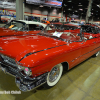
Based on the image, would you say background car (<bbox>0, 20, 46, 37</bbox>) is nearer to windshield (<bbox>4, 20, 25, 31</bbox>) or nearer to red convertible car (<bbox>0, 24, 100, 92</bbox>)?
windshield (<bbox>4, 20, 25, 31</bbox>)

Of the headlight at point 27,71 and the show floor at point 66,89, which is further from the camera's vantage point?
the show floor at point 66,89

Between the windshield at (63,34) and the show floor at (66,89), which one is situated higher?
the windshield at (63,34)

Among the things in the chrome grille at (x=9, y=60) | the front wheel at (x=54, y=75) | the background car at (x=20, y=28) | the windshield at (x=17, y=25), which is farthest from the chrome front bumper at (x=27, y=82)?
the windshield at (x=17, y=25)

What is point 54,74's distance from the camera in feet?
7.46

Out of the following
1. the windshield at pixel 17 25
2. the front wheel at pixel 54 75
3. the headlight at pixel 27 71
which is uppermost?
the windshield at pixel 17 25

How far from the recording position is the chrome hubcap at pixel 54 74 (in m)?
2.19

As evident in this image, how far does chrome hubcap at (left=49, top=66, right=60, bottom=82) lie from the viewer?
219 centimetres

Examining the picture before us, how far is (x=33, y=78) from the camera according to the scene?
1611 mm

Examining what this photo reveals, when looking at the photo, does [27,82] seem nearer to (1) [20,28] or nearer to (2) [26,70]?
(2) [26,70]

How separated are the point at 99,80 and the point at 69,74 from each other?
36.3 inches

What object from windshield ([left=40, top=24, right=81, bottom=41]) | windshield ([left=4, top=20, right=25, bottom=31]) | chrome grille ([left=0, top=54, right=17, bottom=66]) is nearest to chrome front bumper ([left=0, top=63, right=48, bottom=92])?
chrome grille ([left=0, top=54, right=17, bottom=66])

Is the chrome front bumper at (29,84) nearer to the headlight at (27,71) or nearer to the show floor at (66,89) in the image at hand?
the headlight at (27,71)

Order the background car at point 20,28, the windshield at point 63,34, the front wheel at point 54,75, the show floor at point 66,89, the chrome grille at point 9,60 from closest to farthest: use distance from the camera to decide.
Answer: the chrome grille at point 9,60 < the show floor at point 66,89 < the front wheel at point 54,75 < the windshield at point 63,34 < the background car at point 20,28

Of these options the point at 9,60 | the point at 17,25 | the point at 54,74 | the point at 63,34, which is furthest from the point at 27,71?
the point at 17,25
